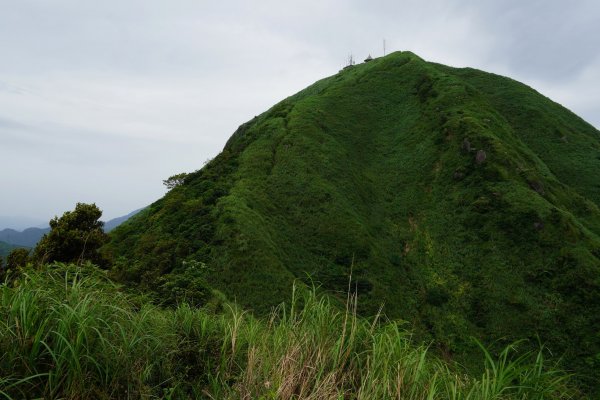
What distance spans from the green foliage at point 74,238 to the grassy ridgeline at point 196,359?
1927 centimetres

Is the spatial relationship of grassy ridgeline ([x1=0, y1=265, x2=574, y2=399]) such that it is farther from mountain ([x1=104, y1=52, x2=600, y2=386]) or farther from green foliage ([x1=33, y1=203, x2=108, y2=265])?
green foliage ([x1=33, y1=203, x2=108, y2=265])

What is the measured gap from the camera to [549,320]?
104ft

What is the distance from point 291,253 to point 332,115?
3847 cm

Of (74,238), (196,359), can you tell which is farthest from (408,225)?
(196,359)

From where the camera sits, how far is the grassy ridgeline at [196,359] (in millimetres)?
4020

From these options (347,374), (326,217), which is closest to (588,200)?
(326,217)

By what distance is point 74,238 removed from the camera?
23.1 m

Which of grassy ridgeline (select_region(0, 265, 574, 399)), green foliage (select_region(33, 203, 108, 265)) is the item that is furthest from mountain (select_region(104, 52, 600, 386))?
grassy ridgeline (select_region(0, 265, 574, 399))

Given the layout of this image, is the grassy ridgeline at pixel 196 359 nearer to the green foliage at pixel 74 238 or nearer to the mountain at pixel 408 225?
the mountain at pixel 408 225

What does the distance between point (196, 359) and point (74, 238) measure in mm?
21764

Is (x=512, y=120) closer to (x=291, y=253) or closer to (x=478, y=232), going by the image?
A: (x=478, y=232)

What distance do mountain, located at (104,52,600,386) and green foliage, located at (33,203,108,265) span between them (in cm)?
530

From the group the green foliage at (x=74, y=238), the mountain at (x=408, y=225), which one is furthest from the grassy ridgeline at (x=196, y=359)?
the green foliage at (x=74, y=238)

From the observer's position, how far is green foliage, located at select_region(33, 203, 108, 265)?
22.5 meters
